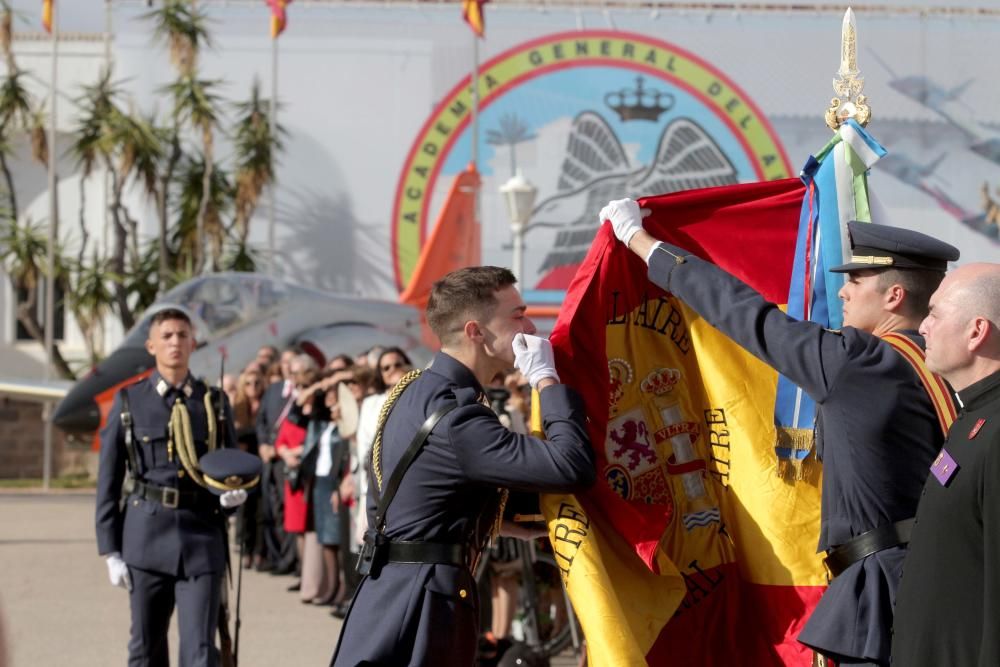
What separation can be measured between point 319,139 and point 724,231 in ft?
87.5

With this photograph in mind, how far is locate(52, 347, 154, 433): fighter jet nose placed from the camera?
19.6 m

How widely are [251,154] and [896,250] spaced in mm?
27006

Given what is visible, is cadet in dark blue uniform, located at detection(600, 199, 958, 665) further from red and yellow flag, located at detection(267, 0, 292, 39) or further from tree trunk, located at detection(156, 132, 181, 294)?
tree trunk, located at detection(156, 132, 181, 294)

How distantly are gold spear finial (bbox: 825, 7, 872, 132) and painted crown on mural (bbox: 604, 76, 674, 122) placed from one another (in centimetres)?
2714

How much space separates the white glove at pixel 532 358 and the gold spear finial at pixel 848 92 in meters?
1.40

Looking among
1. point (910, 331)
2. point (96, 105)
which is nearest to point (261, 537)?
point (910, 331)

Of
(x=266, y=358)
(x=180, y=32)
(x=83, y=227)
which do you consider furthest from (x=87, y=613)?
(x=83, y=227)

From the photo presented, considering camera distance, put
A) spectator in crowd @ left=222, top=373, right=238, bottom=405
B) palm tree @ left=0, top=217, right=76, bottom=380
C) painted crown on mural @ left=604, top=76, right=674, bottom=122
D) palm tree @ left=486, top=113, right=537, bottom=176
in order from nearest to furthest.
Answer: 1. spectator in crowd @ left=222, top=373, right=238, bottom=405
2. palm tree @ left=0, top=217, right=76, bottom=380
3. palm tree @ left=486, top=113, right=537, bottom=176
4. painted crown on mural @ left=604, top=76, right=674, bottom=122

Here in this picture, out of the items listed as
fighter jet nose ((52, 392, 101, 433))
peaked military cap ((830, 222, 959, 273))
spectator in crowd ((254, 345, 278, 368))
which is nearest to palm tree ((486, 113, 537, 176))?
fighter jet nose ((52, 392, 101, 433))

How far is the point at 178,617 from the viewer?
6.14 m

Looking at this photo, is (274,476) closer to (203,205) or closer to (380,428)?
(380,428)

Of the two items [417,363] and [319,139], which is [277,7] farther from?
[417,363]

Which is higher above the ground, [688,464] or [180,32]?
[180,32]

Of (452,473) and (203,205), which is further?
(203,205)
